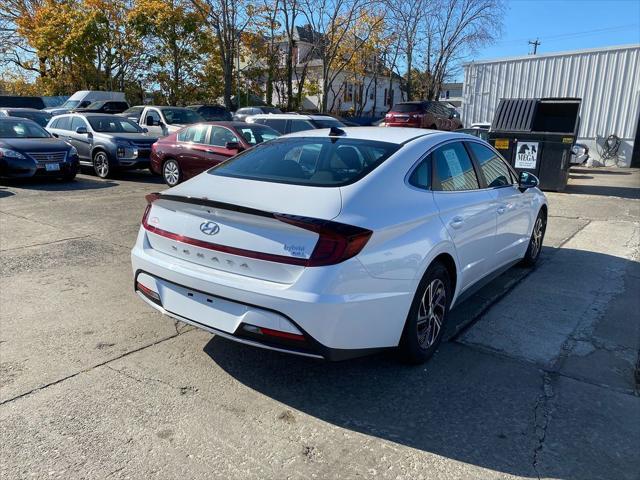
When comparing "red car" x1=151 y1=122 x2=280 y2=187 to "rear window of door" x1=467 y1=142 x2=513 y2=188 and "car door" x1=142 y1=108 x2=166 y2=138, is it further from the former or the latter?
"rear window of door" x1=467 y1=142 x2=513 y2=188

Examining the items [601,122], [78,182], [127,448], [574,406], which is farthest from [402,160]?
[601,122]

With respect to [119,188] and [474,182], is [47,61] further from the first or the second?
[474,182]

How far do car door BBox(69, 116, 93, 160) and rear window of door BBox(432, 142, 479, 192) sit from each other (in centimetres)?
1093

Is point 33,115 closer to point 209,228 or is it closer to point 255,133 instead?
point 255,133

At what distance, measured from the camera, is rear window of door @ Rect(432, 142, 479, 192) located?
12.5ft

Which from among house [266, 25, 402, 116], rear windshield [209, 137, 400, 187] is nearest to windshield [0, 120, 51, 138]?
rear windshield [209, 137, 400, 187]

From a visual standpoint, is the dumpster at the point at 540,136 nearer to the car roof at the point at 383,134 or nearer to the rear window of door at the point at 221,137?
the rear window of door at the point at 221,137

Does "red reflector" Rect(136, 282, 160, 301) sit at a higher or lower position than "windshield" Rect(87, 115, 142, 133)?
lower

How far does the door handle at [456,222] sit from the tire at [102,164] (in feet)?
34.7

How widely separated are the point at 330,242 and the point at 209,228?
0.79m

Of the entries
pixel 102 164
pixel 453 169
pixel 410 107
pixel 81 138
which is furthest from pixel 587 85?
pixel 453 169

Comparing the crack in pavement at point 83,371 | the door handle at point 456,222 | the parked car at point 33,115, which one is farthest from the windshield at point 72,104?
the door handle at point 456,222

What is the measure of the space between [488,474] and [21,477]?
7.28ft

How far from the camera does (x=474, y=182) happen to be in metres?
4.33
